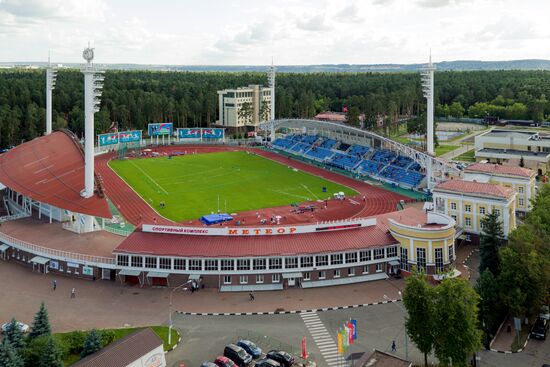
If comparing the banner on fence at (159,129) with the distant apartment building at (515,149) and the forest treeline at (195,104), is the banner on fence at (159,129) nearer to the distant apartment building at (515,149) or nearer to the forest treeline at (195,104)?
the forest treeline at (195,104)

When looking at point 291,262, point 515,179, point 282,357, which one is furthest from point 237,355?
point 515,179

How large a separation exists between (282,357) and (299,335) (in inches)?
184

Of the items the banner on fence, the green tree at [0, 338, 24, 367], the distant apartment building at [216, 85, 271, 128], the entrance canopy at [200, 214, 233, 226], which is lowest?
the green tree at [0, 338, 24, 367]

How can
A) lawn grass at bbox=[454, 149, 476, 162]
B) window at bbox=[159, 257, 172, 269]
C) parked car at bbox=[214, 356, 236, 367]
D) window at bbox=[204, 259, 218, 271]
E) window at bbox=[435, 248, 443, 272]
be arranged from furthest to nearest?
lawn grass at bbox=[454, 149, 476, 162]
window at bbox=[435, 248, 443, 272]
window at bbox=[159, 257, 172, 269]
window at bbox=[204, 259, 218, 271]
parked car at bbox=[214, 356, 236, 367]

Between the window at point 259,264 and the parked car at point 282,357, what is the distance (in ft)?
43.0

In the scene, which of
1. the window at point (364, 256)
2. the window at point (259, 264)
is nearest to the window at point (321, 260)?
the window at point (364, 256)

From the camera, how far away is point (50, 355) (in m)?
30.8

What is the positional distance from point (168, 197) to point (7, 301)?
130 feet

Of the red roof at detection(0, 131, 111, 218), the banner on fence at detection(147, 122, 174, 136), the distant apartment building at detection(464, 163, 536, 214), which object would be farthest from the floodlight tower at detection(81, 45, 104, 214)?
the banner on fence at detection(147, 122, 174, 136)

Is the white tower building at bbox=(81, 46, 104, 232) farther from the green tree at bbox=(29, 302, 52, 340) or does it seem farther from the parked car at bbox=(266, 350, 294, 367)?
the parked car at bbox=(266, 350, 294, 367)

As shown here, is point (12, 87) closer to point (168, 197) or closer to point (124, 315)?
point (168, 197)

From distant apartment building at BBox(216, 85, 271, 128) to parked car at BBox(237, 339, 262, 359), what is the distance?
121940mm

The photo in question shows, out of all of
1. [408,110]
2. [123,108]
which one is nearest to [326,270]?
[123,108]

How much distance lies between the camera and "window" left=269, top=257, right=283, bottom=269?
4756 cm
